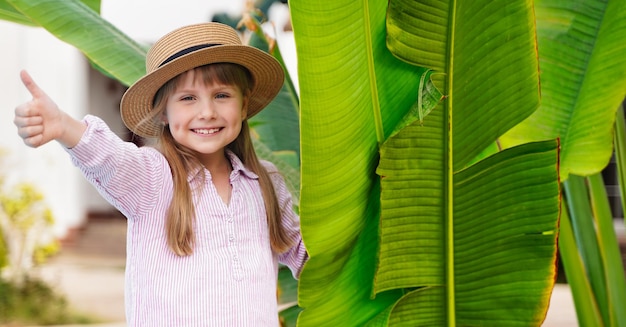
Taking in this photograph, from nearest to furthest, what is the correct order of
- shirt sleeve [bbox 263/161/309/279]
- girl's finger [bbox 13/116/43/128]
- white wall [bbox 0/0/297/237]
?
girl's finger [bbox 13/116/43/128], shirt sleeve [bbox 263/161/309/279], white wall [bbox 0/0/297/237]

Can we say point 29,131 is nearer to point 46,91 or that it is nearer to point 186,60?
point 186,60

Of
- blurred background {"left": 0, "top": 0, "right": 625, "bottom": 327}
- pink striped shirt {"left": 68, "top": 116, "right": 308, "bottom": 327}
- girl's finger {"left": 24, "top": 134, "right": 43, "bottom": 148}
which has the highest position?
blurred background {"left": 0, "top": 0, "right": 625, "bottom": 327}

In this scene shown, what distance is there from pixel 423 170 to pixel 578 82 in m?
0.37

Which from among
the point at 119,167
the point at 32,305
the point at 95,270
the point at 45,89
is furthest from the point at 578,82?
the point at 95,270

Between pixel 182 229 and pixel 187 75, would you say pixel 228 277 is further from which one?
pixel 187 75

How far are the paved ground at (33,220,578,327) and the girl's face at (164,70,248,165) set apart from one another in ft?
17.2

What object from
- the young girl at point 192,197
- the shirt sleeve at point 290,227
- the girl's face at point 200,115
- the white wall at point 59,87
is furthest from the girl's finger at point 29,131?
the white wall at point 59,87

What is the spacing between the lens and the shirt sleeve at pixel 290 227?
110 cm

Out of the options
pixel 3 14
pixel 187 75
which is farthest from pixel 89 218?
pixel 187 75

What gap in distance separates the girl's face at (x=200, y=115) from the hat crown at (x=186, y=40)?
4cm

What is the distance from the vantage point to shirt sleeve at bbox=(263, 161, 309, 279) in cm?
110

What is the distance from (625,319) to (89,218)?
269 inches

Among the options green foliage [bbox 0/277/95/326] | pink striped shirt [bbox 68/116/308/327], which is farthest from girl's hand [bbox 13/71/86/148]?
green foliage [bbox 0/277/95/326]

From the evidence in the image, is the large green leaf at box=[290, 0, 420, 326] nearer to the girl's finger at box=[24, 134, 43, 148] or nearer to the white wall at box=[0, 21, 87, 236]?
the girl's finger at box=[24, 134, 43, 148]
